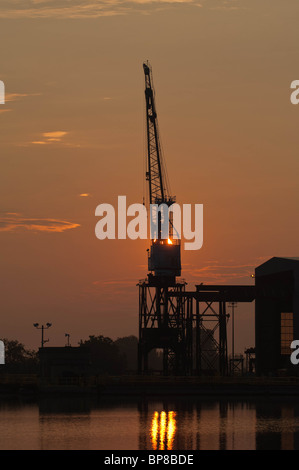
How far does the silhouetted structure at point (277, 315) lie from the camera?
146 m

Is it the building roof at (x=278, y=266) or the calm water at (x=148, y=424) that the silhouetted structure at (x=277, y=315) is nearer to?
the building roof at (x=278, y=266)

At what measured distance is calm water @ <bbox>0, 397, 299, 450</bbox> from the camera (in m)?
75.5

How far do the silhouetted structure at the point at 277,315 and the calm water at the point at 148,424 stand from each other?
27737 millimetres

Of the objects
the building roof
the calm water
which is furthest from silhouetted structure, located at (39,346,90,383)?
the building roof

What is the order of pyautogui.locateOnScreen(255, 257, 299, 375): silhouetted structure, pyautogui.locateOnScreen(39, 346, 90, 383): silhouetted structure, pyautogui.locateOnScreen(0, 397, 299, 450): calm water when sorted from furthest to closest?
1. pyautogui.locateOnScreen(255, 257, 299, 375): silhouetted structure
2. pyautogui.locateOnScreen(39, 346, 90, 383): silhouetted structure
3. pyautogui.locateOnScreen(0, 397, 299, 450): calm water

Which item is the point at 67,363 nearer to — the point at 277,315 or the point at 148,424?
the point at 277,315

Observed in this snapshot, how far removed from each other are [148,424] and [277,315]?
214ft

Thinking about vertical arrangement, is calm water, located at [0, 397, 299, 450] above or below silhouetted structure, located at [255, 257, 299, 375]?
below

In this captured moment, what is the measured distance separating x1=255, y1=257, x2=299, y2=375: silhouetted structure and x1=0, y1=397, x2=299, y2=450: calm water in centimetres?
2774

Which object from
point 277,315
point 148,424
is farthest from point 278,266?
point 148,424

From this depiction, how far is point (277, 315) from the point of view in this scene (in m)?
152

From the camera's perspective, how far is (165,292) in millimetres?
182000

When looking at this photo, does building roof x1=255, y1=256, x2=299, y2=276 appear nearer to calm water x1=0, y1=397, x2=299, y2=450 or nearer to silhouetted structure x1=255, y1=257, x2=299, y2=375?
silhouetted structure x1=255, y1=257, x2=299, y2=375

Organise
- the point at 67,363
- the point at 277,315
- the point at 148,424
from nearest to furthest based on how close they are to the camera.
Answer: the point at 148,424 < the point at 67,363 < the point at 277,315
